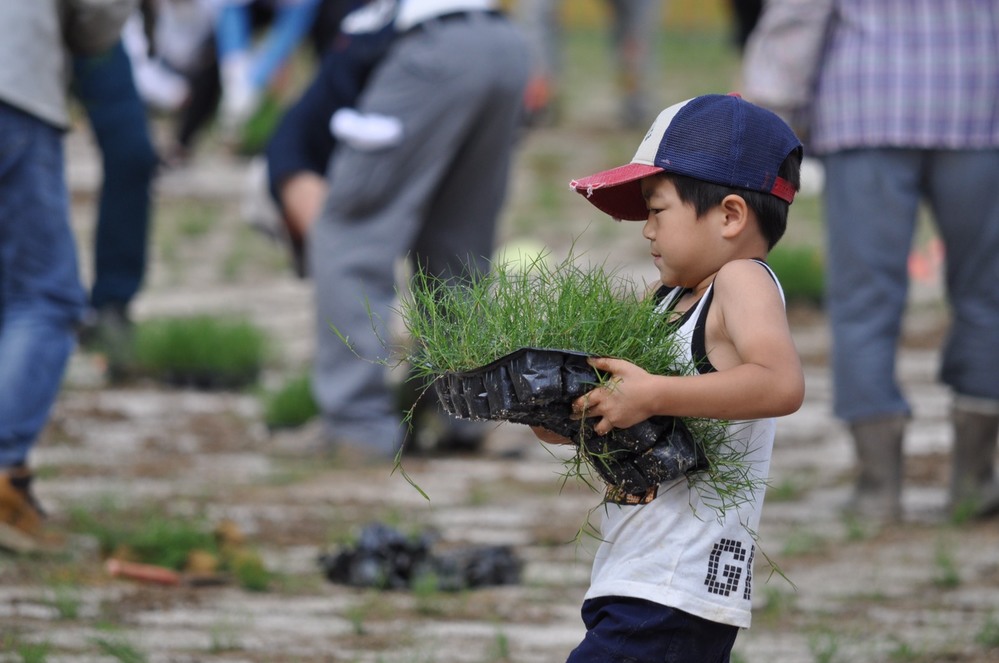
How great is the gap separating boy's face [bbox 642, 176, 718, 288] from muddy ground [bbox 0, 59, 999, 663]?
360 millimetres

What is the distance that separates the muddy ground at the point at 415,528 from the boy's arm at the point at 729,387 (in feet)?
0.63

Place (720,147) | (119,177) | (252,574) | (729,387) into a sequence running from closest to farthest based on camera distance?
1. (729,387)
2. (720,147)
3. (252,574)
4. (119,177)

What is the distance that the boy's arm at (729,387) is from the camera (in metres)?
2.21

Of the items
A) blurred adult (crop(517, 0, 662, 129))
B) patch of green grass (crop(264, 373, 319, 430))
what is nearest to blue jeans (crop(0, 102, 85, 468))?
patch of green grass (crop(264, 373, 319, 430))

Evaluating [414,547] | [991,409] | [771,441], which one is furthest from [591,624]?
[991,409]

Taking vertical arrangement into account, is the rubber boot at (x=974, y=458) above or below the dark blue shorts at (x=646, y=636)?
below

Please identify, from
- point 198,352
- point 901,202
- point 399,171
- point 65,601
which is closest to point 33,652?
point 65,601

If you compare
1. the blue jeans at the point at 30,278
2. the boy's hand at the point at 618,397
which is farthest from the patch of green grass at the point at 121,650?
the boy's hand at the point at 618,397

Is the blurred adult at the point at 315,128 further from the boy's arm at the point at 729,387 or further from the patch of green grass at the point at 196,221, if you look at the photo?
the patch of green grass at the point at 196,221

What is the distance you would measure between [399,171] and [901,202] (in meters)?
1.66

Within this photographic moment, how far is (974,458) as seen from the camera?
15.0 ft

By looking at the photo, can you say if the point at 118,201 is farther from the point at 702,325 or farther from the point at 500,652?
the point at 702,325

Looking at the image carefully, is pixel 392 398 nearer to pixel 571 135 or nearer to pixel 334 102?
pixel 334 102

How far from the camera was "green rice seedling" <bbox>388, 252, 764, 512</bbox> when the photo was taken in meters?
2.30
